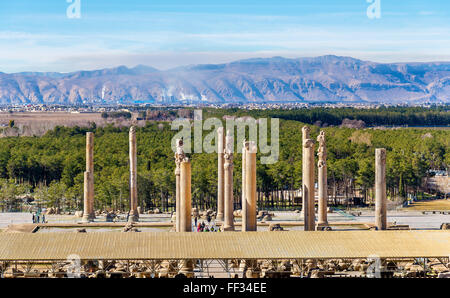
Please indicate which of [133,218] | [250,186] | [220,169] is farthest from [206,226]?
[250,186]

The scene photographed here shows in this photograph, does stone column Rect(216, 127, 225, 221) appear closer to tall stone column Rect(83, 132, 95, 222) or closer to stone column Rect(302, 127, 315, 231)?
tall stone column Rect(83, 132, 95, 222)

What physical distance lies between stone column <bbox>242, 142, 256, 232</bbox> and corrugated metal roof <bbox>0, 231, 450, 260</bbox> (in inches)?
208

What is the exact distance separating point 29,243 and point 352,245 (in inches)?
534

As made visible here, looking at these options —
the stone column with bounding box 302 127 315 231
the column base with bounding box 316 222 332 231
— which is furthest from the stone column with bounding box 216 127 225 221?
the stone column with bounding box 302 127 315 231

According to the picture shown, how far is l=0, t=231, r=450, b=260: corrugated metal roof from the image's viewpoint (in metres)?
33.1

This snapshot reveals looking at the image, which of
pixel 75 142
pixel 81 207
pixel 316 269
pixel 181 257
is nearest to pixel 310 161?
pixel 316 269

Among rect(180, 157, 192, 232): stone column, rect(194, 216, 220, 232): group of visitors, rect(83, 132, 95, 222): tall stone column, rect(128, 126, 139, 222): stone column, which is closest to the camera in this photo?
rect(180, 157, 192, 232): stone column

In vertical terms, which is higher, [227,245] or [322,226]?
[227,245]

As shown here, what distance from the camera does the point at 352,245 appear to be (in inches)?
1340

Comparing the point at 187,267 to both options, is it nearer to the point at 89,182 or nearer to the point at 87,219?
the point at 89,182

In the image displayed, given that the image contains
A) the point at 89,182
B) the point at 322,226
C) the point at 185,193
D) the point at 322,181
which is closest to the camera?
the point at 185,193

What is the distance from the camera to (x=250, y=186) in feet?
133

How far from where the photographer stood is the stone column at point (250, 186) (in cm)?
4044

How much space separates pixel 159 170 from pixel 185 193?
33425mm
